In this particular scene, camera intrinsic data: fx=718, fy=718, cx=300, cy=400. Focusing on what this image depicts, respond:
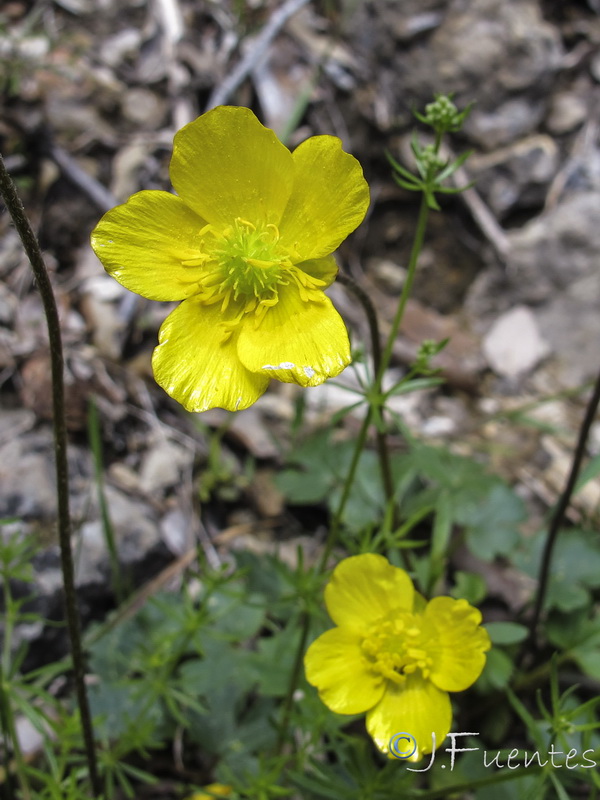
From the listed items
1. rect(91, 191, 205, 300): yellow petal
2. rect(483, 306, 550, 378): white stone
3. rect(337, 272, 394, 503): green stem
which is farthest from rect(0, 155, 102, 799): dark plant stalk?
rect(483, 306, 550, 378): white stone

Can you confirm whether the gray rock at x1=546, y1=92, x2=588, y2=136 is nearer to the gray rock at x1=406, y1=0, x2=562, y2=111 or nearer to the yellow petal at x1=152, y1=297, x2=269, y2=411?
the gray rock at x1=406, y1=0, x2=562, y2=111

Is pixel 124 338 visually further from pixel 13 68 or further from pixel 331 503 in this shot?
pixel 13 68

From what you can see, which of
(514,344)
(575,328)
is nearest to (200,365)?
(514,344)

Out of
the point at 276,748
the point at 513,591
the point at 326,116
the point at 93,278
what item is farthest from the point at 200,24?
the point at 276,748

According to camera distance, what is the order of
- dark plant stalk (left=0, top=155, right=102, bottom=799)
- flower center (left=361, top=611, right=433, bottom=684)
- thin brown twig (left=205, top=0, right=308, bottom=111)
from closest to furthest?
dark plant stalk (left=0, top=155, right=102, bottom=799) < flower center (left=361, top=611, right=433, bottom=684) < thin brown twig (left=205, top=0, right=308, bottom=111)

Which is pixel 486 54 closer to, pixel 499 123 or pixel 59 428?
pixel 499 123

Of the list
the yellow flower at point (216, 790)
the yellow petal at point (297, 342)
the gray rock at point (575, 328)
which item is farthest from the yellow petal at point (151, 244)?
the gray rock at point (575, 328)
